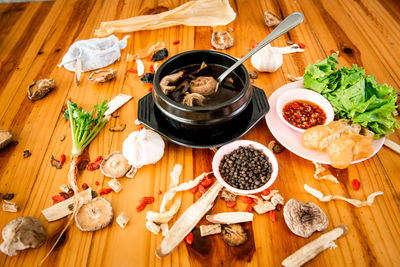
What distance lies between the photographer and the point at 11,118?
1.46 metres

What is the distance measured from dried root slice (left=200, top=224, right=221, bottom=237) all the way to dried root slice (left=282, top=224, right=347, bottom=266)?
0.89ft

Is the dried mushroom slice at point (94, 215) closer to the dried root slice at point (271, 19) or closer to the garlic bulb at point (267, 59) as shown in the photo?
the garlic bulb at point (267, 59)

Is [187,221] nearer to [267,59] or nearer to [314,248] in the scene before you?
[314,248]

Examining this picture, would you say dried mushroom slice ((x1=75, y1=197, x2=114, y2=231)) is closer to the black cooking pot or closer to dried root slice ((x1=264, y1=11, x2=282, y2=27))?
the black cooking pot

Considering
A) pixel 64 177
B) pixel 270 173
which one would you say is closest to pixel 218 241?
pixel 270 173

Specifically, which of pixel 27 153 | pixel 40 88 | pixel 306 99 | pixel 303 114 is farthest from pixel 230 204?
pixel 40 88

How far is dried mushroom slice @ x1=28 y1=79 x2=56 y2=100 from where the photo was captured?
5.02 feet

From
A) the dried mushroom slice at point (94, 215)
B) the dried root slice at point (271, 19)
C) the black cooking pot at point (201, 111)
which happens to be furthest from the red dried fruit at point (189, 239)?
the dried root slice at point (271, 19)

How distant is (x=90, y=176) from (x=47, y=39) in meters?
1.37

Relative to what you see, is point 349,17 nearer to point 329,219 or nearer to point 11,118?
point 329,219

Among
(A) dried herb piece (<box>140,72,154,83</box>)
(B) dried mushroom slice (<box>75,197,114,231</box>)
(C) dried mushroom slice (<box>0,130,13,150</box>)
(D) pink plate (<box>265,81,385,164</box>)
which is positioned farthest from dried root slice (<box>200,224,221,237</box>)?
(C) dried mushroom slice (<box>0,130,13,150</box>)

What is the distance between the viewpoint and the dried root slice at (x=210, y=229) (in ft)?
3.36

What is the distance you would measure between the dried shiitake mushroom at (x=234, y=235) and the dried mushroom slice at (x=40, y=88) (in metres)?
1.33

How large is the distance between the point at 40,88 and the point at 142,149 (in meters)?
0.87
